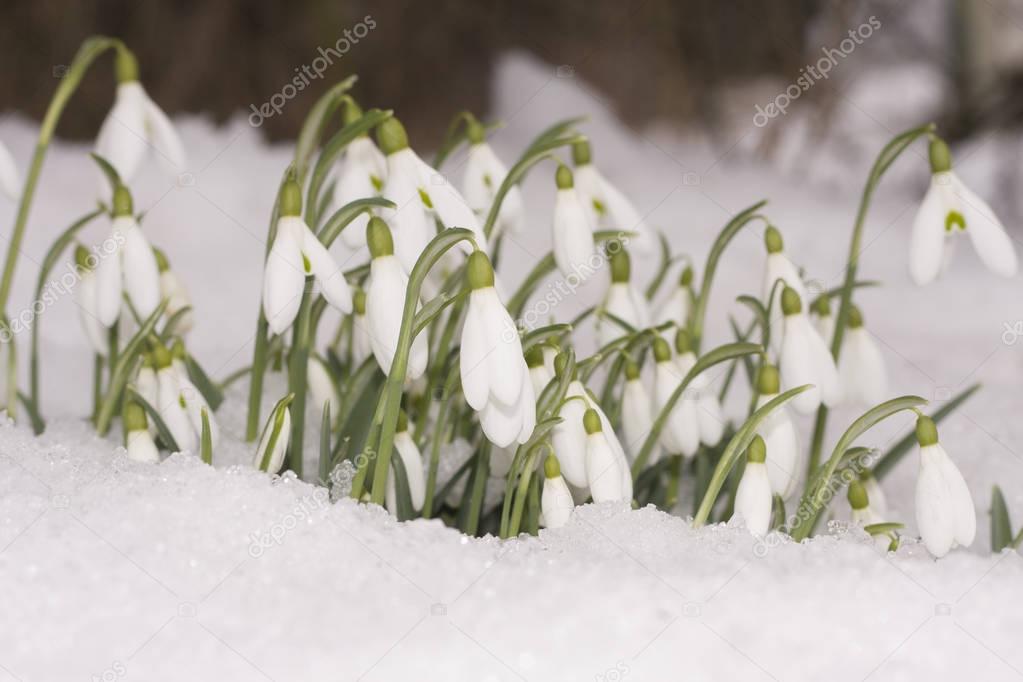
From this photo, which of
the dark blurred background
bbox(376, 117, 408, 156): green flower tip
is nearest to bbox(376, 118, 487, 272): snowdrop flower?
bbox(376, 117, 408, 156): green flower tip

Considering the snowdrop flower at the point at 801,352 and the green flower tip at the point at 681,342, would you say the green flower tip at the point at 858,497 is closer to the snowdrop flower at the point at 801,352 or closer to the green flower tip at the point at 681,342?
the snowdrop flower at the point at 801,352

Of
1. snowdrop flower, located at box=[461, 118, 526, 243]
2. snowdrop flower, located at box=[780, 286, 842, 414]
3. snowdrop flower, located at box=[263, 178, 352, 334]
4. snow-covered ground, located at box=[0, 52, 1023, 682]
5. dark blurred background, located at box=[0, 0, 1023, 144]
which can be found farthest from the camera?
dark blurred background, located at box=[0, 0, 1023, 144]

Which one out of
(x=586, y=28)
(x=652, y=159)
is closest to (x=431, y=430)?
(x=652, y=159)

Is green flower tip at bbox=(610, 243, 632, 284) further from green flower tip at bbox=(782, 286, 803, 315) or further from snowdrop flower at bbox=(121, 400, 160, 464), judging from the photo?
snowdrop flower at bbox=(121, 400, 160, 464)

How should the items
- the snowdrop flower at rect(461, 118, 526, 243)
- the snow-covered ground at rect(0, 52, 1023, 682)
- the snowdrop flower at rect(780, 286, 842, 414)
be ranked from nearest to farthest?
the snow-covered ground at rect(0, 52, 1023, 682), the snowdrop flower at rect(780, 286, 842, 414), the snowdrop flower at rect(461, 118, 526, 243)

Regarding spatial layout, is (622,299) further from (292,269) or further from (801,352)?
(292,269)

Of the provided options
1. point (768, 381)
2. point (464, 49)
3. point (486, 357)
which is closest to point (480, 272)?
point (486, 357)

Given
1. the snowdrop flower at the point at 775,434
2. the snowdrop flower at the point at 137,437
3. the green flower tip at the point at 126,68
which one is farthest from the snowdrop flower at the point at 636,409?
the green flower tip at the point at 126,68
